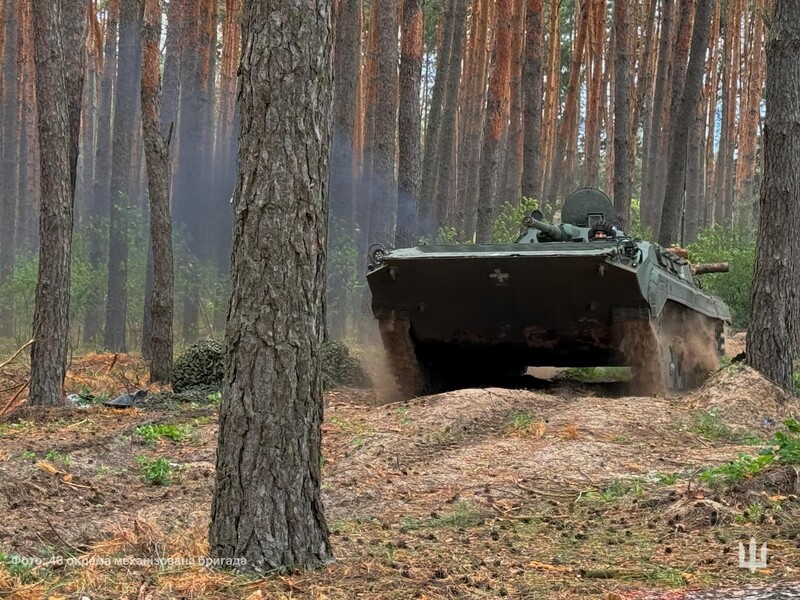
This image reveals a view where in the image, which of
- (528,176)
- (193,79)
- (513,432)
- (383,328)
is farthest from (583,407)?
(193,79)

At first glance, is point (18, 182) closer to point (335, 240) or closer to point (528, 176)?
point (335, 240)

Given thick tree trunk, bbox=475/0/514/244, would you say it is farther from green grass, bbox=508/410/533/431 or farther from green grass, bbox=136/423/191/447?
green grass, bbox=136/423/191/447

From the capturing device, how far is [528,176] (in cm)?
1905

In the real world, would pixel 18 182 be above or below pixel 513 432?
above

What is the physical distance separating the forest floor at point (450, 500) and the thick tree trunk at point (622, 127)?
9.84 meters

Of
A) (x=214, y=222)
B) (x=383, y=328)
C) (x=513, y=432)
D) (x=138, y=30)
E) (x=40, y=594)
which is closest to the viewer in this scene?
(x=40, y=594)

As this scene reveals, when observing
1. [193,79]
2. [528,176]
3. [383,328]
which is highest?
[193,79]

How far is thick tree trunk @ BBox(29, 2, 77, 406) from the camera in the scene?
9.39 m

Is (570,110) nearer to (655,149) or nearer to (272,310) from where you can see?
(655,149)

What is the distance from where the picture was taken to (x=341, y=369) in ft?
43.1

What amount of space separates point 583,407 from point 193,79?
14731 mm

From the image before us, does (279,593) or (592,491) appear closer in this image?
(279,593)

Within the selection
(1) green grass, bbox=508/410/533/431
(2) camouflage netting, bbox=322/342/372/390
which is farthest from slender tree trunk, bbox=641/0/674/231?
(1) green grass, bbox=508/410/533/431

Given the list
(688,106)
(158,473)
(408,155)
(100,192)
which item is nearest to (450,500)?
(158,473)
